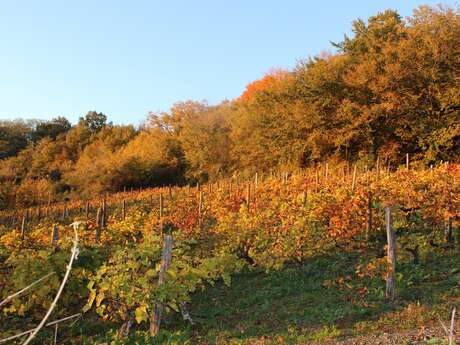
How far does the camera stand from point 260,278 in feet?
31.1

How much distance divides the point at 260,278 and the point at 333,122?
1820 centimetres

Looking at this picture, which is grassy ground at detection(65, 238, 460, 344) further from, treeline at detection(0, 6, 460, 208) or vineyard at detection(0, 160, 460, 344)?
treeline at detection(0, 6, 460, 208)

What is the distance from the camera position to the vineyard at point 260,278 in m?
6.18

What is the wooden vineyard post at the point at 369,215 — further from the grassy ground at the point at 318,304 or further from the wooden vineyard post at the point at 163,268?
the wooden vineyard post at the point at 163,268

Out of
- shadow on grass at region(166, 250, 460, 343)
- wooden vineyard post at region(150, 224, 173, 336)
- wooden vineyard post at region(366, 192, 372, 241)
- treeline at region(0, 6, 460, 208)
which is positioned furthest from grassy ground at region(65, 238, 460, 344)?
treeline at region(0, 6, 460, 208)

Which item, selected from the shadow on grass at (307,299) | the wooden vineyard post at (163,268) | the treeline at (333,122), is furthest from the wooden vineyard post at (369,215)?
the treeline at (333,122)

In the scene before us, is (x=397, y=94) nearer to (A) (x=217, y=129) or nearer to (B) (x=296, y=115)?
(B) (x=296, y=115)

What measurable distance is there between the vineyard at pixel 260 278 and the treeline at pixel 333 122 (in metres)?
12.8

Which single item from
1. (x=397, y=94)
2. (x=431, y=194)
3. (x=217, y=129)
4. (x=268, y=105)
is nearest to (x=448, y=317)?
(x=431, y=194)

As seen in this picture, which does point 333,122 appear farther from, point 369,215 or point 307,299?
point 307,299

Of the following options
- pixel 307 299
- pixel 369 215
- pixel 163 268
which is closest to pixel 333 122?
pixel 369 215

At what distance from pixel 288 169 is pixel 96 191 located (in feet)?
63.5

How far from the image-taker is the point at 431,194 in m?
10.2

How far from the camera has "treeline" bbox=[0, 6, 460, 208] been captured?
2335cm
